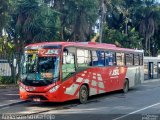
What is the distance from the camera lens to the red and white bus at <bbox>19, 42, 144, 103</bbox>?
589 inches

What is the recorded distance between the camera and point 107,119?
466 inches

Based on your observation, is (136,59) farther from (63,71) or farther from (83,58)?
(63,71)

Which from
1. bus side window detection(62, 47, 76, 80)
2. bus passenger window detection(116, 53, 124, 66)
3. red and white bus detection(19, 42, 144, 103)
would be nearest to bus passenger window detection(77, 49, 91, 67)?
red and white bus detection(19, 42, 144, 103)

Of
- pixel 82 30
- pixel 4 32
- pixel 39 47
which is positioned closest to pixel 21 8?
pixel 4 32

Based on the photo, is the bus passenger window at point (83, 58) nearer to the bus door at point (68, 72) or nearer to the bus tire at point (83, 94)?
the bus door at point (68, 72)

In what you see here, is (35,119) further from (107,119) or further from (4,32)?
(4,32)

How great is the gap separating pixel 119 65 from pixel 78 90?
5558 millimetres

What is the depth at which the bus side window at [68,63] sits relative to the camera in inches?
604

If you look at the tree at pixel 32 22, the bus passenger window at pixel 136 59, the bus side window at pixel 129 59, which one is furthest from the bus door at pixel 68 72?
the tree at pixel 32 22

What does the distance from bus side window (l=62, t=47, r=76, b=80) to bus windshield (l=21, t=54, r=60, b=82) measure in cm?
41

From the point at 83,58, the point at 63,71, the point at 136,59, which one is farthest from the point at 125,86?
the point at 63,71

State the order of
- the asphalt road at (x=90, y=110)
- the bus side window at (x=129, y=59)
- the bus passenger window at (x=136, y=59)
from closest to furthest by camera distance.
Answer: the asphalt road at (x=90, y=110) < the bus side window at (x=129, y=59) < the bus passenger window at (x=136, y=59)

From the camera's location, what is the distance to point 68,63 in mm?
15672

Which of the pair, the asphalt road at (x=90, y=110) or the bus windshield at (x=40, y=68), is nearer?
the asphalt road at (x=90, y=110)
